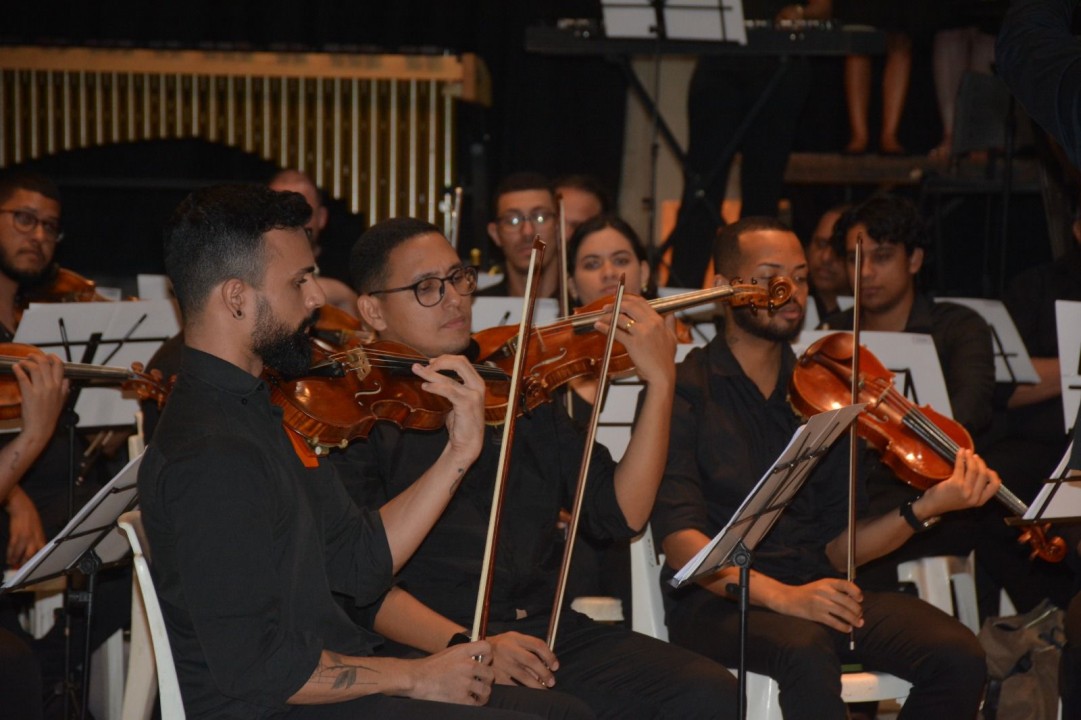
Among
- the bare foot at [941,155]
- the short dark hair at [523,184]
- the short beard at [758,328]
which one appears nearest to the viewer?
the short beard at [758,328]

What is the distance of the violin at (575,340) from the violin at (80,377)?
1039 mm

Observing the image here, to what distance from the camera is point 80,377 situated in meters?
3.84

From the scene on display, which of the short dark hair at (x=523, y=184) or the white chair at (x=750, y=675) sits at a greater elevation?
the short dark hair at (x=523, y=184)

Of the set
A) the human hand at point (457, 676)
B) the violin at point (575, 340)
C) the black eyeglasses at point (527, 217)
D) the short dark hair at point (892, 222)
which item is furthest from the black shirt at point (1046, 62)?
the black eyeglasses at point (527, 217)

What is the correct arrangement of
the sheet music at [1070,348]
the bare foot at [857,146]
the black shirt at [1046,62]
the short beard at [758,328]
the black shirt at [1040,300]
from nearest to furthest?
the black shirt at [1046,62]
the short beard at [758,328]
the sheet music at [1070,348]
the black shirt at [1040,300]
the bare foot at [857,146]

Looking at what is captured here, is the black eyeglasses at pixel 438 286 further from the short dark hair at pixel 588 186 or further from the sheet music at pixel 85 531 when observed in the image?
the short dark hair at pixel 588 186

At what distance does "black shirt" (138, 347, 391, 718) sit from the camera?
2.26 m

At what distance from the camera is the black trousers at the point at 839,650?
3.25 m

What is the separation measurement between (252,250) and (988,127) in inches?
183

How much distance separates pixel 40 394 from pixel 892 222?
318 centimetres

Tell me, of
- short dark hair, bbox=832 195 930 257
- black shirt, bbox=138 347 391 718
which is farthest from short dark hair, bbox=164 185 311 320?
short dark hair, bbox=832 195 930 257

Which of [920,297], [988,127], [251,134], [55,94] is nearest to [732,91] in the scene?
[988,127]

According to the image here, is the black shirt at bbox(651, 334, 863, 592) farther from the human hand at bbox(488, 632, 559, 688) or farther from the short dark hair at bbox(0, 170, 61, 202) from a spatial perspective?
the short dark hair at bbox(0, 170, 61, 202)

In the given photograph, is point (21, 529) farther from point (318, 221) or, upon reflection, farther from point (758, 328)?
point (758, 328)
